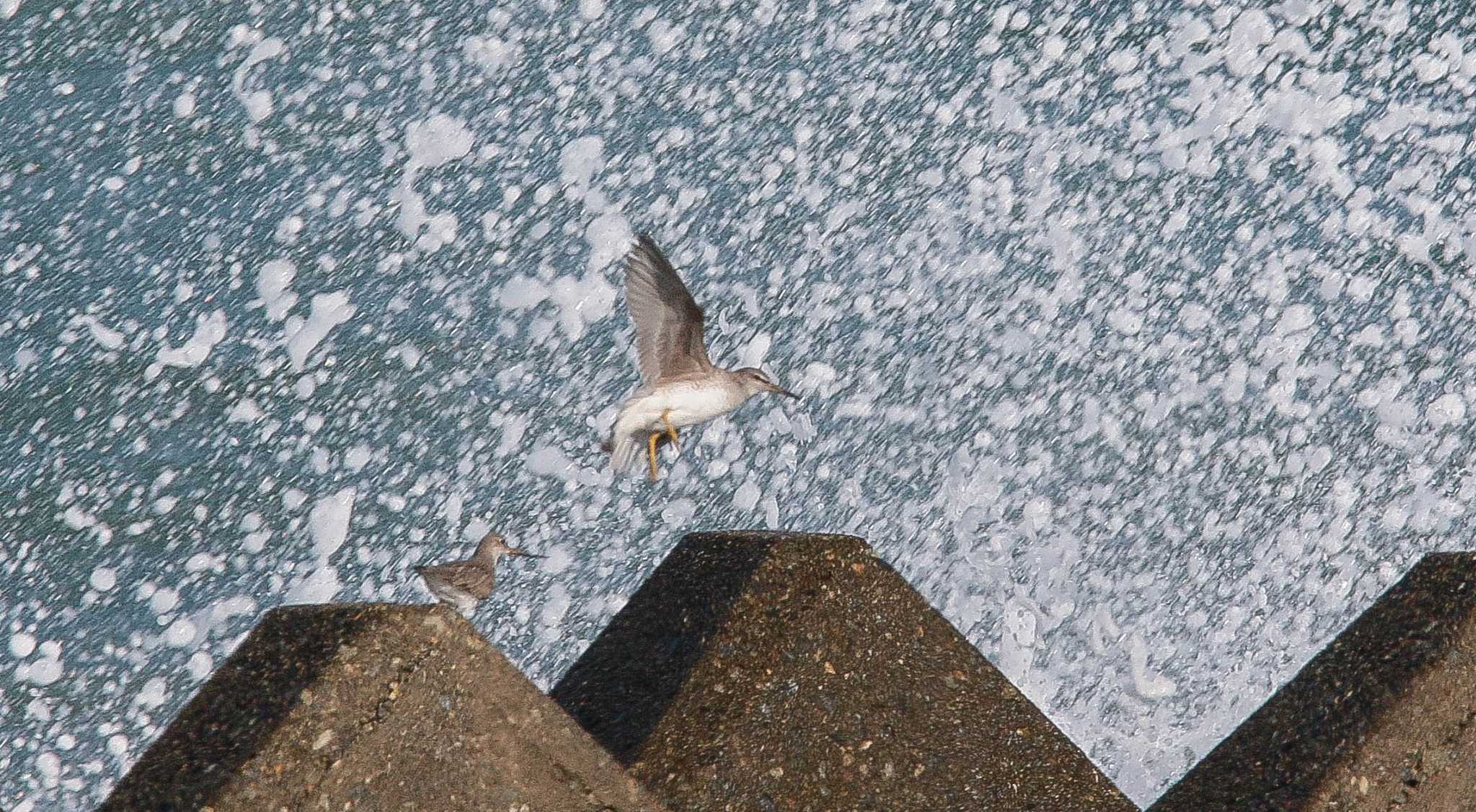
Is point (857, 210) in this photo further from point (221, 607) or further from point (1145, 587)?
point (221, 607)

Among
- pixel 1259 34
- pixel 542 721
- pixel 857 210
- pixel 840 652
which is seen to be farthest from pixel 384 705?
pixel 1259 34

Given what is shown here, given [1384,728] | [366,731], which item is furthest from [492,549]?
[366,731]

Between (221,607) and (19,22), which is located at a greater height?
(19,22)

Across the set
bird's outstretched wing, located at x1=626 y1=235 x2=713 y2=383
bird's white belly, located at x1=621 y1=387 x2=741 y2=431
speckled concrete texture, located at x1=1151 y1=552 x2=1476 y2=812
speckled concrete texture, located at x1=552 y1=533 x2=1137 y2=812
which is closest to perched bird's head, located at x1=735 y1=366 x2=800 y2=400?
bird's white belly, located at x1=621 y1=387 x2=741 y2=431

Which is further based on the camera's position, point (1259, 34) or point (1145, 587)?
point (1259, 34)

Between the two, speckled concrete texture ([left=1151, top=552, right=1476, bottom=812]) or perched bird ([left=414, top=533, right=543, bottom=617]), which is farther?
perched bird ([left=414, top=533, right=543, bottom=617])

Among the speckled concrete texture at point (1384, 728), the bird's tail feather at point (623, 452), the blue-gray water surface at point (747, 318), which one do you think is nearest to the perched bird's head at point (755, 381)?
the bird's tail feather at point (623, 452)

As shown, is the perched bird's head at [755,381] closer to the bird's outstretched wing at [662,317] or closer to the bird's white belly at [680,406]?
the bird's white belly at [680,406]

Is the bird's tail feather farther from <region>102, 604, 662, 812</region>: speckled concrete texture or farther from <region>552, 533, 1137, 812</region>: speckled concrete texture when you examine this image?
<region>102, 604, 662, 812</region>: speckled concrete texture
